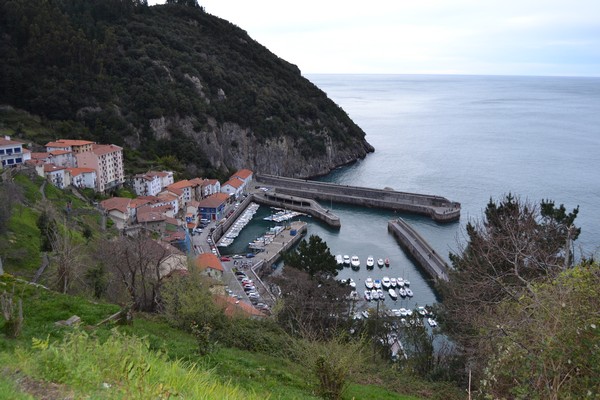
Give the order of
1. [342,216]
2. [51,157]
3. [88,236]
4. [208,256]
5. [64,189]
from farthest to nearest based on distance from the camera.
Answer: [342,216] → [51,157] → [64,189] → [208,256] → [88,236]

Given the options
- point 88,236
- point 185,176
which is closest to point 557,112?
point 185,176

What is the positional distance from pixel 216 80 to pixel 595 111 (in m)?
96.4

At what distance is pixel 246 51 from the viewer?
72500mm

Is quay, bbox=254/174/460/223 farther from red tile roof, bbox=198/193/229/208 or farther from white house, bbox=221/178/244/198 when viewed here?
red tile roof, bbox=198/193/229/208

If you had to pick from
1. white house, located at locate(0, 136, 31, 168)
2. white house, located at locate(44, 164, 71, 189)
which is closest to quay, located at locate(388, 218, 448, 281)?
white house, located at locate(44, 164, 71, 189)

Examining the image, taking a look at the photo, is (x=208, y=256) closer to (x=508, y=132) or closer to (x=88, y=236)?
(x=88, y=236)

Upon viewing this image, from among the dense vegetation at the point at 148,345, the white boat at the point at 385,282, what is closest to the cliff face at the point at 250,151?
the white boat at the point at 385,282

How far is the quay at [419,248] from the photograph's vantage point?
29.9 m

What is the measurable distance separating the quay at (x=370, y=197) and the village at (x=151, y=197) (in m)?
7.05

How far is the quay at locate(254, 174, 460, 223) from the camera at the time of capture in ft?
140

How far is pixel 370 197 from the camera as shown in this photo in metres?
47.4

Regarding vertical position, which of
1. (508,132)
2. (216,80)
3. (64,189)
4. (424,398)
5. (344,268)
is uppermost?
(216,80)

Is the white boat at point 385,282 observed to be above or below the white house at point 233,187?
below

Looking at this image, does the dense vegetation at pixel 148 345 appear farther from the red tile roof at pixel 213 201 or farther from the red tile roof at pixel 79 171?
the red tile roof at pixel 213 201
